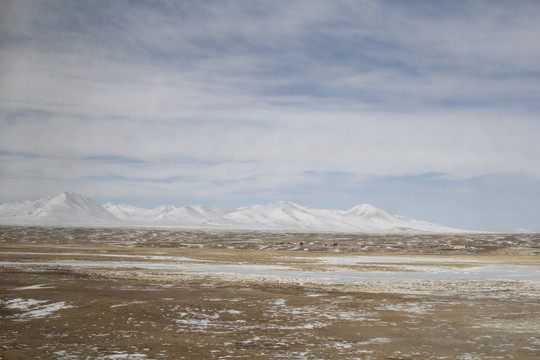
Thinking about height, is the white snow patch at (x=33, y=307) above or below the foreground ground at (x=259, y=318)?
below

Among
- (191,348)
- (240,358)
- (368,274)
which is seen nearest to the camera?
(240,358)

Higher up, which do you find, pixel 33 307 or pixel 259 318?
pixel 259 318

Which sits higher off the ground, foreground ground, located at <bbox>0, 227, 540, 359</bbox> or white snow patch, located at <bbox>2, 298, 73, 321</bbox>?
foreground ground, located at <bbox>0, 227, 540, 359</bbox>

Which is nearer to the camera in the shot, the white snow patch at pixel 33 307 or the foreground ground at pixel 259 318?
the foreground ground at pixel 259 318

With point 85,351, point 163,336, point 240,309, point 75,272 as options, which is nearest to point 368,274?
point 240,309

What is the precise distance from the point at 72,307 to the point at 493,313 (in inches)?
764

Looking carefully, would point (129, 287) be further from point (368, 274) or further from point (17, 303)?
point (368, 274)

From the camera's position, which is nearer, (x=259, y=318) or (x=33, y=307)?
(x=259, y=318)

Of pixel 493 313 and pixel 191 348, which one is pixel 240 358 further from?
pixel 493 313

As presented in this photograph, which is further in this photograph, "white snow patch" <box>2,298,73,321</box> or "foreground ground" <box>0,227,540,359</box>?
"white snow patch" <box>2,298,73,321</box>

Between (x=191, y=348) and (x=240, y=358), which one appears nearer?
(x=240, y=358)

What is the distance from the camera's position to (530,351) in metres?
14.2

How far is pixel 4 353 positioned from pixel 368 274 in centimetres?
3121

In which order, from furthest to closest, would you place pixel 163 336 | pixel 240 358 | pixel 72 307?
pixel 72 307, pixel 163 336, pixel 240 358
